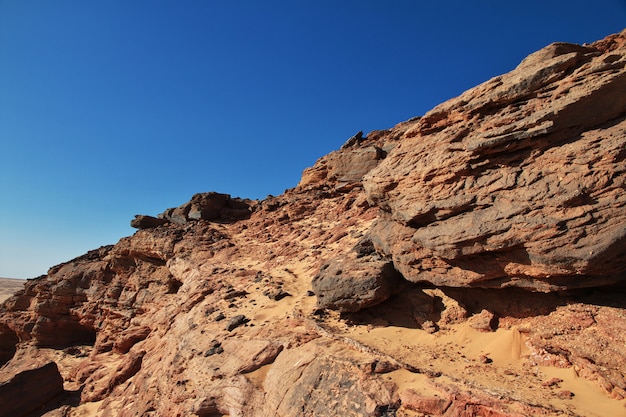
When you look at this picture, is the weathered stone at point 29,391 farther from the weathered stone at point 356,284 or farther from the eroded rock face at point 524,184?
the eroded rock face at point 524,184

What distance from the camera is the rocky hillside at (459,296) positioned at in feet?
18.0

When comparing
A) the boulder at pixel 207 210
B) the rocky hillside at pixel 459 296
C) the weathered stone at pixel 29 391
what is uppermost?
the boulder at pixel 207 210

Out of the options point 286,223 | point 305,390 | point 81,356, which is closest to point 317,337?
point 305,390

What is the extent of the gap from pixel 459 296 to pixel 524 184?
288cm

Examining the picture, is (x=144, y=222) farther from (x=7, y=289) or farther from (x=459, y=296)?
(x=7, y=289)

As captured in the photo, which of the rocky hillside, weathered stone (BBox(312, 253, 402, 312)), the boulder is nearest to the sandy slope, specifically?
the boulder

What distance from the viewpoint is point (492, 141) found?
24.1 feet

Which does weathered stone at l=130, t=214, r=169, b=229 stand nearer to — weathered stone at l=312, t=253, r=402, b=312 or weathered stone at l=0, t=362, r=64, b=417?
weathered stone at l=0, t=362, r=64, b=417

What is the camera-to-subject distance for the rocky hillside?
5480 mm

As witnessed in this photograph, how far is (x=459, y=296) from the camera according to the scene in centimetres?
766

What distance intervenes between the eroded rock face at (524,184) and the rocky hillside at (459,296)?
3 centimetres

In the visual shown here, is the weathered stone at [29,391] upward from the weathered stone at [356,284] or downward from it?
downward

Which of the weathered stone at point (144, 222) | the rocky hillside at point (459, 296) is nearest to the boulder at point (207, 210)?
the weathered stone at point (144, 222)

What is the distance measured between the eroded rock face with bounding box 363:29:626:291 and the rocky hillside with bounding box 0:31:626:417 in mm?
30
